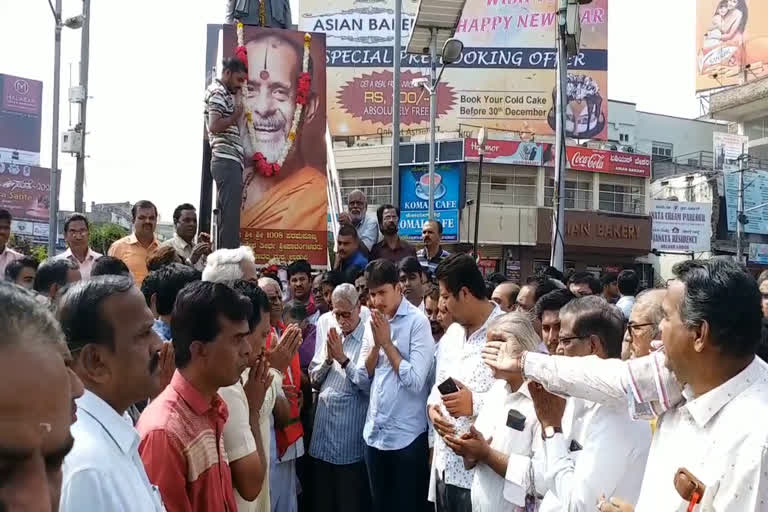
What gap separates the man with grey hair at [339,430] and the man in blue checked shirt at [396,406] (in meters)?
0.18

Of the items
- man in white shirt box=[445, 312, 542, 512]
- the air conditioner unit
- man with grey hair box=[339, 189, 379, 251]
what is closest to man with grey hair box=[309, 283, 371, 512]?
man in white shirt box=[445, 312, 542, 512]

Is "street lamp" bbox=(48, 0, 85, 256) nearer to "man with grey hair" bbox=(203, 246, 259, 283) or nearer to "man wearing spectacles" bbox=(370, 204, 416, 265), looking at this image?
"man wearing spectacles" bbox=(370, 204, 416, 265)

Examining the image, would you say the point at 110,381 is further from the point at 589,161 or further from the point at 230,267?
the point at 589,161

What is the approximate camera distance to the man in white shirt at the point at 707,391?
176cm

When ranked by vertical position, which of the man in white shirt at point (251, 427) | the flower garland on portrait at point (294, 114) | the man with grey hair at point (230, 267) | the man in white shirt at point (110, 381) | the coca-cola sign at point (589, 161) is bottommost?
the man in white shirt at point (251, 427)

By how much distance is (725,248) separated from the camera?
3328 centimetres

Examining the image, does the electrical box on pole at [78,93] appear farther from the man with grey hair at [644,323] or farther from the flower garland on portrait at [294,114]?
the man with grey hair at [644,323]

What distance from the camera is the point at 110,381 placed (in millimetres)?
1986

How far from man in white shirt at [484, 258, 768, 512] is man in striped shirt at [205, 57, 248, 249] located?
571 centimetres

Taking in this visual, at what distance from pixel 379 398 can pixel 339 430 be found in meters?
0.46

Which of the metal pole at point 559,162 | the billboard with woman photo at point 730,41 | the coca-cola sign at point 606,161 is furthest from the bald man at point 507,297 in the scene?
the billboard with woman photo at point 730,41

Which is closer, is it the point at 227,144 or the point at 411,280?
the point at 411,280

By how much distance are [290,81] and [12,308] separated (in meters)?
7.53

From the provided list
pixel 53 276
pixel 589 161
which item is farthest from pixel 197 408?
pixel 589 161
